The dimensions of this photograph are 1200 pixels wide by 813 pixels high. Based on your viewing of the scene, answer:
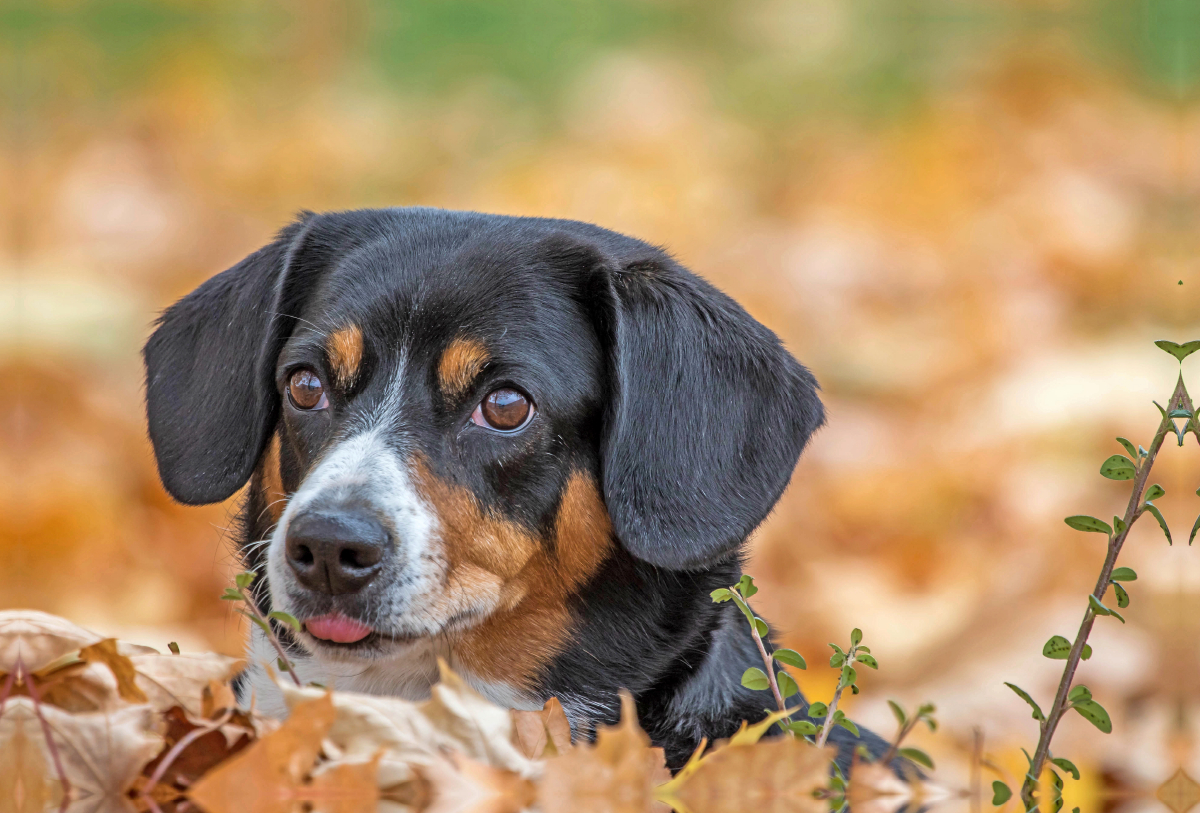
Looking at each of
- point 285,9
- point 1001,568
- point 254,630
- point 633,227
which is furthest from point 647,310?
point 285,9

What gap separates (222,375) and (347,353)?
0.53 metres

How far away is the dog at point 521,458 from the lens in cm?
318

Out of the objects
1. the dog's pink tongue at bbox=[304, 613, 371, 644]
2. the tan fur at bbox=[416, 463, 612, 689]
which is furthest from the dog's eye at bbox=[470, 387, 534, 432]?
the dog's pink tongue at bbox=[304, 613, 371, 644]

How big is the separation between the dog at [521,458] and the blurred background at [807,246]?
90 centimetres

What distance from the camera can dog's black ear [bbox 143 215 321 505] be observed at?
3662 millimetres

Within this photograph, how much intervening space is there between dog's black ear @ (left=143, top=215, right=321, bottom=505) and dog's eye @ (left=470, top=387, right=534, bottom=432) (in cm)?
68

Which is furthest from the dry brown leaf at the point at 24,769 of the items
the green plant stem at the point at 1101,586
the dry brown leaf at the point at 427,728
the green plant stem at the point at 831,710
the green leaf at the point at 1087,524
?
the green leaf at the point at 1087,524

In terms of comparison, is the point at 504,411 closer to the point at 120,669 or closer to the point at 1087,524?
the point at 120,669

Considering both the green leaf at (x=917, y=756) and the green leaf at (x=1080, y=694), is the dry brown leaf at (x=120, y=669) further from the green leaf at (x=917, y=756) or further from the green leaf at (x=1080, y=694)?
the green leaf at (x=1080, y=694)

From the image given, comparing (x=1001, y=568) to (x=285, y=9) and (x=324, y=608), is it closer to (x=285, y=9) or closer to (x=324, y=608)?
(x=324, y=608)

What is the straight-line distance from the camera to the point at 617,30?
40.7 feet

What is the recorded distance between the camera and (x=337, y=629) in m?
3.13

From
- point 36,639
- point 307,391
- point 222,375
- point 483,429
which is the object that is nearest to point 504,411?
point 483,429

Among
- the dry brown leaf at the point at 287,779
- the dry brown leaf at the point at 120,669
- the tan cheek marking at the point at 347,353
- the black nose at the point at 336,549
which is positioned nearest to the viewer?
the dry brown leaf at the point at 287,779
